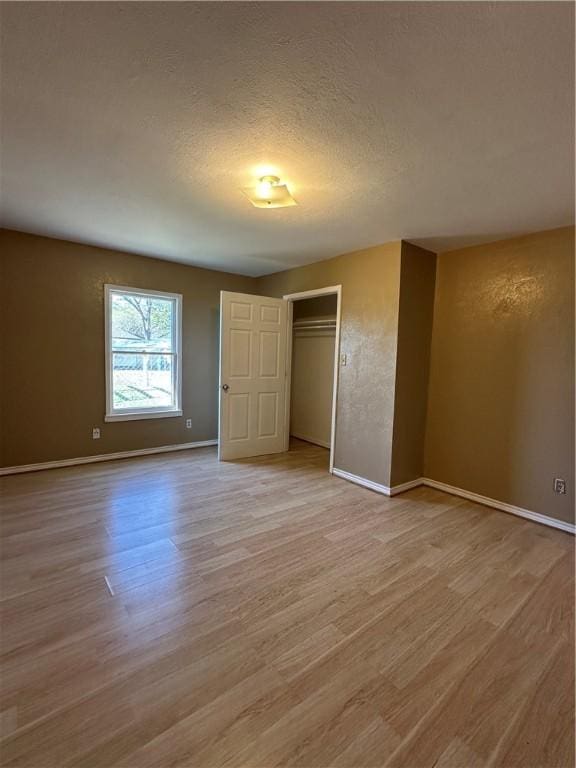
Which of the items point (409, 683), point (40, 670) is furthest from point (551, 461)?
point (40, 670)

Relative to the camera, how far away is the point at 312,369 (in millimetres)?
5574

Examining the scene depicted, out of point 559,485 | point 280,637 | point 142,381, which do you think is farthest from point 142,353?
point 559,485

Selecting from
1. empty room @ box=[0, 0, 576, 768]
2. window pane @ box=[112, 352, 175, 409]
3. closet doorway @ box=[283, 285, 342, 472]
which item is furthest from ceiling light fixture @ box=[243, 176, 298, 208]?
window pane @ box=[112, 352, 175, 409]

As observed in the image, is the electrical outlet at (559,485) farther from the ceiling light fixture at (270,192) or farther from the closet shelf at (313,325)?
the closet shelf at (313,325)

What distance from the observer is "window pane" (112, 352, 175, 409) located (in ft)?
14.0

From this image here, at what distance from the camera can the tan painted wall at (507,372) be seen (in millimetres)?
2844

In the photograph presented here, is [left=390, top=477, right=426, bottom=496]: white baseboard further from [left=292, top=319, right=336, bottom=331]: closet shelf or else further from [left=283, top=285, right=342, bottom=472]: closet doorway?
[left=292, top=319, right=336, bottom=331]: closet shelf

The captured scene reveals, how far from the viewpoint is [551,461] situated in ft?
9.53

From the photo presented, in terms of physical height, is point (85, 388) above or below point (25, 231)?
below

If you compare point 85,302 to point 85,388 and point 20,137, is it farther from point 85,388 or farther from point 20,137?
point 20,137

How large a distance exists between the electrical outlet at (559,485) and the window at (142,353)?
13.6 feet

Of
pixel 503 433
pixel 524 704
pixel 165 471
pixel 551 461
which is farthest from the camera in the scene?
pixel 165 471

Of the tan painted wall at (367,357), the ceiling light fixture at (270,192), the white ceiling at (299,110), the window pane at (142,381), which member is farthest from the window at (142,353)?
the ceiling light fixture at (270,192)

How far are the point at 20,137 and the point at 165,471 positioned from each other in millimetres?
3085
